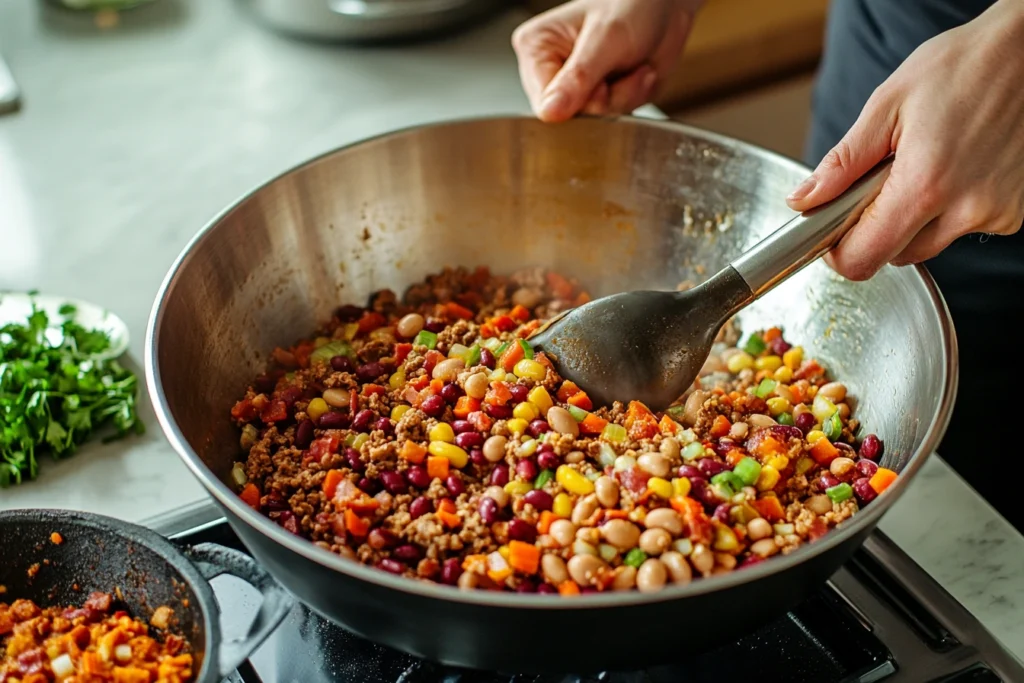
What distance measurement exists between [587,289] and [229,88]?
3.48 feet

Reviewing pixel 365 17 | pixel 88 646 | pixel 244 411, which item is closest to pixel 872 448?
pixel 244 411

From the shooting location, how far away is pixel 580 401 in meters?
1.29

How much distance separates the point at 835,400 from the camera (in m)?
1.37

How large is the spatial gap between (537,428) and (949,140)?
0.58 meters

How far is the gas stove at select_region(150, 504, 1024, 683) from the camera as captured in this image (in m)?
1.08

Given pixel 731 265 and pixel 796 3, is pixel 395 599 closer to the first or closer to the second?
pixel 731 265

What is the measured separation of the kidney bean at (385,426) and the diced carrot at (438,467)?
0.09 m

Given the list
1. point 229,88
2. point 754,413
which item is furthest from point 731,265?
point 229,88

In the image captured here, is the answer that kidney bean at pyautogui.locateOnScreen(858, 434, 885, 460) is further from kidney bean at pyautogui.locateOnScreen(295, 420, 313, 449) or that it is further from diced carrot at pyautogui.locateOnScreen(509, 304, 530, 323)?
kidney bean at pyautogui.locateOnScreen(295, 420, 313, 449)

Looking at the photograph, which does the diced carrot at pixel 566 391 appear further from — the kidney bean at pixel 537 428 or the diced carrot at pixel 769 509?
the diced carrot at pixel 769 509

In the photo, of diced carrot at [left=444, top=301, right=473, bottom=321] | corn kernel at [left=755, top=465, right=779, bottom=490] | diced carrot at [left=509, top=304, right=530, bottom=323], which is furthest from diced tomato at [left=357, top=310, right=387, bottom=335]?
corn kernel at [left=755, top=465, right=779, bottom=490]

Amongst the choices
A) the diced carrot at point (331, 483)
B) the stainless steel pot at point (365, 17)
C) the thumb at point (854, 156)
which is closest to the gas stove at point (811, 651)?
the diced carrot at point (331, 483)

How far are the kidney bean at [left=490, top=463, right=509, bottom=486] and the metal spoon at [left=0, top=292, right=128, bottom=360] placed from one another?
0.67 m

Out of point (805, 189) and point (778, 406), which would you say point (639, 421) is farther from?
point (805, 189)
